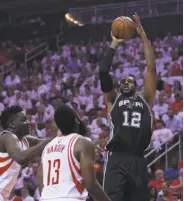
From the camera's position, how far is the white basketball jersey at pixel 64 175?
535 cm

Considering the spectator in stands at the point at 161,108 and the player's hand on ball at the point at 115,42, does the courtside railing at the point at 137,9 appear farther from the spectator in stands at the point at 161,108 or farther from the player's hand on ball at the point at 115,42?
the player's hand on ball at the point at 115,42

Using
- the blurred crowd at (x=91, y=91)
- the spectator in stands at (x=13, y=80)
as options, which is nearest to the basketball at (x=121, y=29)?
the blurred crowd at (x=91, y=91)

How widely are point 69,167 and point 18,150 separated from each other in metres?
0.83

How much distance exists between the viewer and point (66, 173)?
536cm

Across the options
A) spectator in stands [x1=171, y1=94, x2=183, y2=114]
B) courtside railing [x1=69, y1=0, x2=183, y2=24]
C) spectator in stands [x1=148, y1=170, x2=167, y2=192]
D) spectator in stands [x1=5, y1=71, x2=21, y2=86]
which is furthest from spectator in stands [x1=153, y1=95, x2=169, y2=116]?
courtside railing [x1=69, y1=0, x2=183, y2=24]

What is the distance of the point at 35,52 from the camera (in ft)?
81.4

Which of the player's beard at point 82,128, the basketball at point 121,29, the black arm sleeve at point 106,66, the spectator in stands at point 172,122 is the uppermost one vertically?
the basketball at point 121,29

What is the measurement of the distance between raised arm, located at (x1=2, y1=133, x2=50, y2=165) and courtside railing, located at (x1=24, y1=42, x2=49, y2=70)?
17848mm

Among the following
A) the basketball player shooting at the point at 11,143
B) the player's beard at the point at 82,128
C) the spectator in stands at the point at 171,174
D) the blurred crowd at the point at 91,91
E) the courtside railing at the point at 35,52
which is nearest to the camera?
the player's beard at the point at 82,128

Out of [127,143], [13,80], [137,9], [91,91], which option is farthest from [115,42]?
[137,9]

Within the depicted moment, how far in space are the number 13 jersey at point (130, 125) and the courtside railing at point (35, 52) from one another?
17.4 m

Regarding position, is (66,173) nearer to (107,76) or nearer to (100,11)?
(107,76)

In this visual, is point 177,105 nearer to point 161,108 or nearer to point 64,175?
point 161,108

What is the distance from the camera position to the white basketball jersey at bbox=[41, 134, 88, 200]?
17.5 feet
